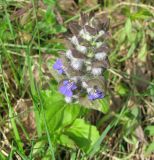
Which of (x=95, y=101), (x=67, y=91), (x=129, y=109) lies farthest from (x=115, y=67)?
(x=67, y=91)

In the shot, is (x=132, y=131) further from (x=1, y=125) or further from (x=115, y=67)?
(x=1, y=125)

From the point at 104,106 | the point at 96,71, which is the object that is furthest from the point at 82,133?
the point at 96,71

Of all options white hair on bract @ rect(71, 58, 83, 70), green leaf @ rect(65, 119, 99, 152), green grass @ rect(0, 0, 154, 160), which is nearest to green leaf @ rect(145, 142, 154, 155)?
green grass @ rect(0, 0, 154, 160)

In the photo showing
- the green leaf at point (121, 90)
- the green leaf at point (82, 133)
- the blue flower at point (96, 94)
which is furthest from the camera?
the green leaf at point (121, 90)

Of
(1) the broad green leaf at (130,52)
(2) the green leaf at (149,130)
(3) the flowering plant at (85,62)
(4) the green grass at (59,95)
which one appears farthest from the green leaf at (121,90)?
(3) the flowering plant at (85,62)

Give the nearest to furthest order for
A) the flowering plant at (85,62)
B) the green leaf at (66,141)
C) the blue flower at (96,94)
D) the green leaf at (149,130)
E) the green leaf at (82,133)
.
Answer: the flowering plant at (85,62)
the blue flower at (96,94)
the green leaf at (66,141)
the green leaf at (82,133)
the green leaf at (149,130)

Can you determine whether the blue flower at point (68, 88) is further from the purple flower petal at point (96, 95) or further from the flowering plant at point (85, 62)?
the purple flower petal at point (96, 95)

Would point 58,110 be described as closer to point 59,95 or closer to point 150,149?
point 59,95

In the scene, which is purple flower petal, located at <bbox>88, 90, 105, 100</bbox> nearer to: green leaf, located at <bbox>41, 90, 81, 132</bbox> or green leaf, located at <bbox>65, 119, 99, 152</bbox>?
green leaf, located at <bbox>41, 90, 81, 132</bbox>
